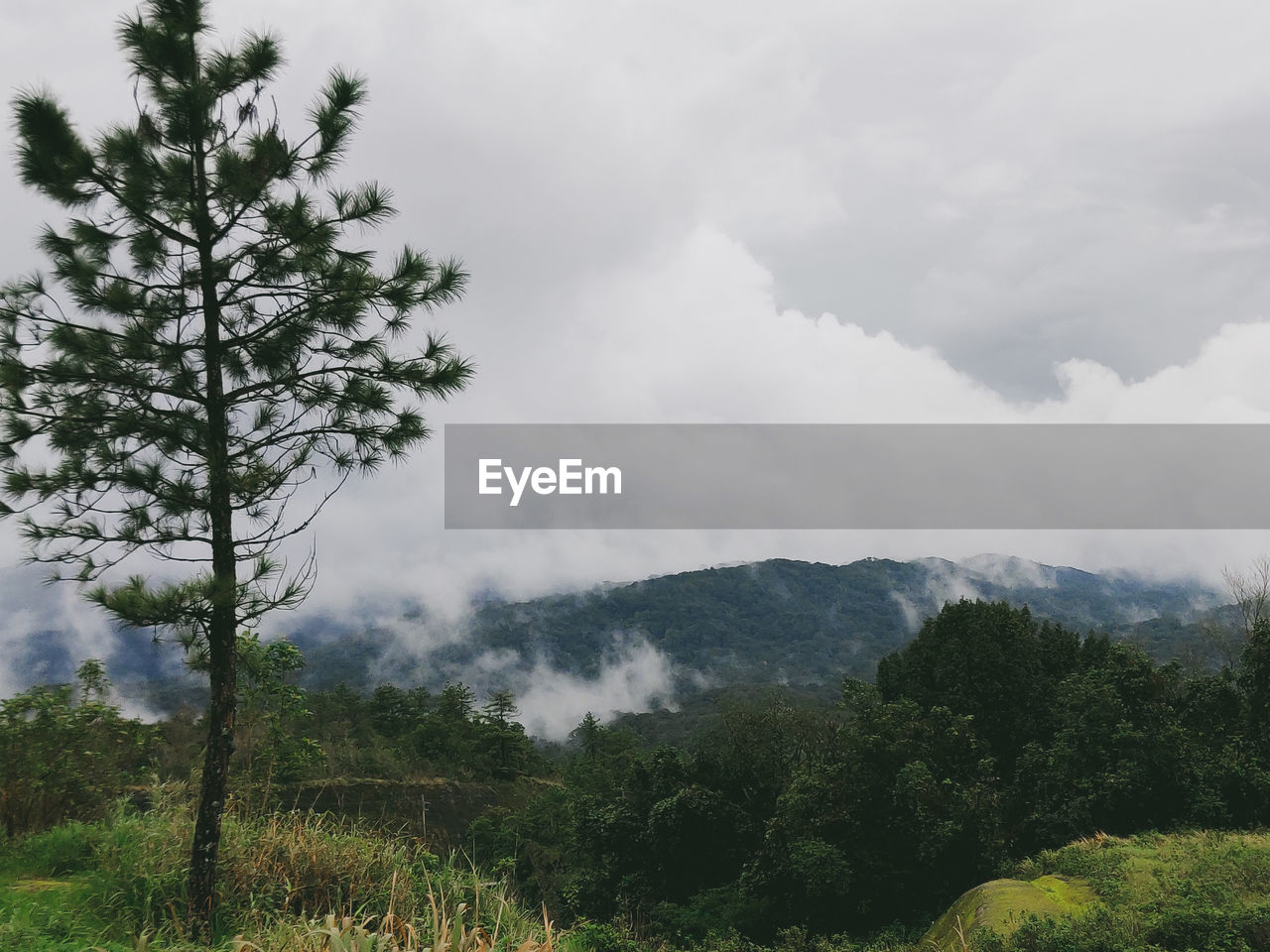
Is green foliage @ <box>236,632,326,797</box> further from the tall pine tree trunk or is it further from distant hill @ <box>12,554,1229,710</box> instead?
distant hill @ <box>12,554,1229,710</box>

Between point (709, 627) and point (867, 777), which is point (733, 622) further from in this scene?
point (867, 777)

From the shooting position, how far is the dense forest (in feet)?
37.8

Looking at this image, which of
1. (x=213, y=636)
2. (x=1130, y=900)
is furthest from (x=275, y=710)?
(x=1130, y=900)

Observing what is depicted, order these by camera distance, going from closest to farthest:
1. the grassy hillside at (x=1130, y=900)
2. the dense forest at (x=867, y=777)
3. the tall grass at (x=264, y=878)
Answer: the tall grass at (x=264, y=878) → the grassy hillside at (x=1130, y=900) → the dense forest at (x=867, y=777)

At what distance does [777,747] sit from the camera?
2202 cm

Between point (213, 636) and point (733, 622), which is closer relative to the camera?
point (213, 636)

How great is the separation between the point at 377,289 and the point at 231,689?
9.89ft

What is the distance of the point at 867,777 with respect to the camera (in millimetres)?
17234

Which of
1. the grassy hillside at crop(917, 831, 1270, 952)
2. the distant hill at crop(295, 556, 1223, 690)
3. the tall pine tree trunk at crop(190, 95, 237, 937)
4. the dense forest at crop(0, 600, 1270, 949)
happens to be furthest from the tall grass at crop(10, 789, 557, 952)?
the distant hill at crop(295, 556, 1223, 690)

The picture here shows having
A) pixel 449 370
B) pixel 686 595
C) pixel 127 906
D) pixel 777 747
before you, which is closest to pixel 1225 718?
pixel 777 747

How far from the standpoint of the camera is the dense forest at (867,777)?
1152 cm

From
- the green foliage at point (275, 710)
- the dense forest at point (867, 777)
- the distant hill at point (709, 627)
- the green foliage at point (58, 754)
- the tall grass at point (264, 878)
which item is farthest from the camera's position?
the distant hill at point (709, 627)

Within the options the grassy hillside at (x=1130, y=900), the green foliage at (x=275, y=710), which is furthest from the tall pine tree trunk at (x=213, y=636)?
the grassy hillside at (x=1130, y=900)

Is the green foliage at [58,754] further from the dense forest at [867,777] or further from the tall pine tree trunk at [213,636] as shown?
the tall pine tree trunk at [213,636]
